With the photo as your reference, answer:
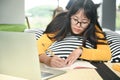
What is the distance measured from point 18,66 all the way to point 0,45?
0.12 metres

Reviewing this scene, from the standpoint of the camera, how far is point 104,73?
4.42ft

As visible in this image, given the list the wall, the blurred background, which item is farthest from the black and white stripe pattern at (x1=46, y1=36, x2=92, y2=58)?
the wall

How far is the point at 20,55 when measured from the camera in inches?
38.2

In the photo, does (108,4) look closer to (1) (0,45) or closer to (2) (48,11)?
(2) (48,11)

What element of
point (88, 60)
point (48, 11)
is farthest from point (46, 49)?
point (48, 11)

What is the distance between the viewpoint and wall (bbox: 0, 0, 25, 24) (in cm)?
239

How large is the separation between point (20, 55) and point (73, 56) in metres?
0.80

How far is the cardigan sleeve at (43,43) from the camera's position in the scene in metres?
1.78

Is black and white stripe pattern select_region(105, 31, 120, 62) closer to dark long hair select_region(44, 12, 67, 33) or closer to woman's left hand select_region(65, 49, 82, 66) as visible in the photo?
woman's left hand select_region(65, 49, 82, 66)

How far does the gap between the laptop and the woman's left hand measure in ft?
2.16

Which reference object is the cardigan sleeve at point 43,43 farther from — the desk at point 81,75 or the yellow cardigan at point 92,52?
the desk at point 81,75

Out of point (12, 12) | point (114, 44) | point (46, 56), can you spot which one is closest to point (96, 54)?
point (114, 44)

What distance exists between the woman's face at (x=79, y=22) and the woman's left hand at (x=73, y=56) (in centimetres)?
18

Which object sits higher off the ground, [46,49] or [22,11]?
[22,11]
